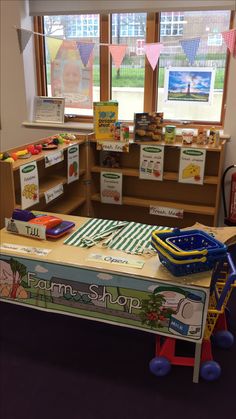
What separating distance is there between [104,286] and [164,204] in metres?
1.78

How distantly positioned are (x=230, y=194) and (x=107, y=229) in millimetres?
1615

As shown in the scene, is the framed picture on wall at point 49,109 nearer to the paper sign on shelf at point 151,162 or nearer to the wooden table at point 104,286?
the paper sign on shelf at point 151,162

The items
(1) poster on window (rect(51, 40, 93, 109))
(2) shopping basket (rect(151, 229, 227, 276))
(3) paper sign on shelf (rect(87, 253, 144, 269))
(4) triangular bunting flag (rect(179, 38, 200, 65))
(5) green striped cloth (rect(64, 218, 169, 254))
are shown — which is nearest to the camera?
(2) shopping basket (rect(151, 229, 227, 276))

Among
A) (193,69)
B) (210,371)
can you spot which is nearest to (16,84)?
(193,69)

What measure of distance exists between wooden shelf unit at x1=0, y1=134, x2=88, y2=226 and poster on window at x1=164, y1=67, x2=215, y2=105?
0.95 m

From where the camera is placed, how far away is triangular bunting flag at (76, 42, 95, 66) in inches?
137

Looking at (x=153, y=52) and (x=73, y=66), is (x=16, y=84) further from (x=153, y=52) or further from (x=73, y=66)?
(x=153, y=52)

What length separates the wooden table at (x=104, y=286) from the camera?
178cm

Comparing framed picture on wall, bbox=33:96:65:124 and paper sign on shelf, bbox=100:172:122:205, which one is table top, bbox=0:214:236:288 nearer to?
paper sign on shelf, bbox=100:172:122:205

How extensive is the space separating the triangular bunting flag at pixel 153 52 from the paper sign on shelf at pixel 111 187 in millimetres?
1027

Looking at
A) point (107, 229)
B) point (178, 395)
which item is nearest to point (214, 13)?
point (107, 229)

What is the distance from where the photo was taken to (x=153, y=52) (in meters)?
3.39

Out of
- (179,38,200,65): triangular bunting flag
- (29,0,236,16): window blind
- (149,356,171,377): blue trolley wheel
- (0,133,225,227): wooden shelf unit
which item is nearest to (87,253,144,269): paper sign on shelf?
(149,356,171,377): blue trolley wheel

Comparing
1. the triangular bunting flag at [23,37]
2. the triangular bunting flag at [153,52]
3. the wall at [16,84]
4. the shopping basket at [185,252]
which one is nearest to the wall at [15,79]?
the wall at [16,84]
